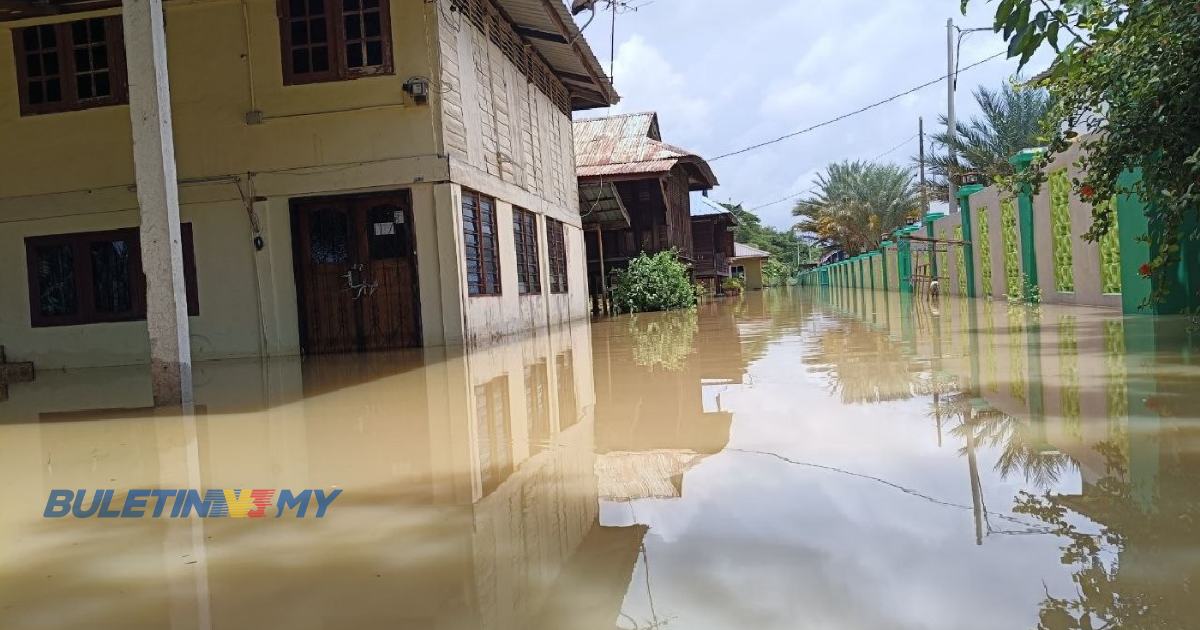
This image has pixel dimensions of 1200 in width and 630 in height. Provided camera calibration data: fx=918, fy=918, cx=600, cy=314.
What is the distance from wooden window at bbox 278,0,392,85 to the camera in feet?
38.7

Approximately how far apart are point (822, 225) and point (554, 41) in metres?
30.9

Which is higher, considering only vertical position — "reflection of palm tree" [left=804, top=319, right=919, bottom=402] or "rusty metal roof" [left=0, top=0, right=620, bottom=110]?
"rusty metal roof" [left=0, top=0, right=620, bottom=110]

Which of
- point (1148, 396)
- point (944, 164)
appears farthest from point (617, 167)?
point (1148, 396)

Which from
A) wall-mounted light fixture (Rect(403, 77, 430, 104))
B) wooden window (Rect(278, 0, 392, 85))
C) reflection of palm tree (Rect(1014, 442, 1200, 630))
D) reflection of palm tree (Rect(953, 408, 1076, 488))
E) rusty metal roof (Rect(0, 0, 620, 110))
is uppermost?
rusty metal roof (Rect(0, 0, 620, 110))

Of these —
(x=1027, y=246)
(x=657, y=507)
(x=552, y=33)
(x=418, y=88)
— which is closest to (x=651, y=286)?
(x=552, y=33)

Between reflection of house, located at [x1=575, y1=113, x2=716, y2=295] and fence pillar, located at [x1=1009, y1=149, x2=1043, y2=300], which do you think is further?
reflection of house, located at [x1=575, y1=113, x2=716, y2=295]

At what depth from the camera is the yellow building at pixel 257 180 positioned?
465 inches

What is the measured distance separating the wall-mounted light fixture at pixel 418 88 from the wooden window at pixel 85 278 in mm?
4415

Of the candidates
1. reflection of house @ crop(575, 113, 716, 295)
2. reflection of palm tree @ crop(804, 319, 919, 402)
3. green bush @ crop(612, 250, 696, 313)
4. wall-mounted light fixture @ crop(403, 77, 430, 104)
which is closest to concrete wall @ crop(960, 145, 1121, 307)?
reflection of palm tree @ crop(804, 319, 919, 402)

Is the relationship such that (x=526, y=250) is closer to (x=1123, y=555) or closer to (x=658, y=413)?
(x=658, y=413)

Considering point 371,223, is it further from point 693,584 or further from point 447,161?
point 693,584

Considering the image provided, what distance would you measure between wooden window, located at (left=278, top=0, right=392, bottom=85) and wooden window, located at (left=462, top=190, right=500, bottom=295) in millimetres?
2136

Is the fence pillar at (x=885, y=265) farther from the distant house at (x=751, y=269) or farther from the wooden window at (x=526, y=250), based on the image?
the distant house at (x=751, y=269)

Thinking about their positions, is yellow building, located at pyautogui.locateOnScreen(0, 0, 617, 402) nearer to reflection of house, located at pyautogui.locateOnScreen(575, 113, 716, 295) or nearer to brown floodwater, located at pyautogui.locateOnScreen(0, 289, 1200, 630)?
brown floodwater, located at pyautogui.locateOnScreen(0, 289, 1200, 630)
